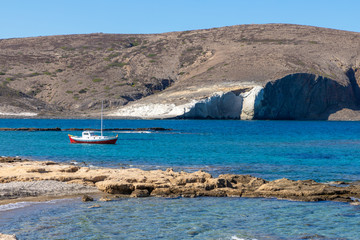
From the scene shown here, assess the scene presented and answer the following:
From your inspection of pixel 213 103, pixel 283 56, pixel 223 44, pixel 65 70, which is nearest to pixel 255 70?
pixel 283 56

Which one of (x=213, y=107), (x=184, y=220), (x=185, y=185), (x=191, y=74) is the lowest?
(x=184, y=220)

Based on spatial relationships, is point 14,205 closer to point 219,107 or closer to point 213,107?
point 213,107

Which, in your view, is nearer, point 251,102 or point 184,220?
point 184,220

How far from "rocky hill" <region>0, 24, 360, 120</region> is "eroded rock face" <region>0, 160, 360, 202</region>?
7638 cm

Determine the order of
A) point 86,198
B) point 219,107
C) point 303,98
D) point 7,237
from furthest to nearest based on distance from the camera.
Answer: point 303,98 < point 219,107 < point 86,198 < point 7,237

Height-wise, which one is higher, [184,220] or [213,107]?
[213,107]

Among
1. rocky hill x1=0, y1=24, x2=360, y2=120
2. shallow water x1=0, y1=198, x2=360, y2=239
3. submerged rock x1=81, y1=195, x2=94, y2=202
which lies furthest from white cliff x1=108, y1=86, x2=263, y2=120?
shallow water x1=0, y1=198, x2=360, y2=239

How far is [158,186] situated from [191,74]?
4835 inches

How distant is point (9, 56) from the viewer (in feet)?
519

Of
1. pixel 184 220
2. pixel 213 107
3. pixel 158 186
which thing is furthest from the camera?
pixel 213 107

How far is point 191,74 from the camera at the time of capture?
5477 inches

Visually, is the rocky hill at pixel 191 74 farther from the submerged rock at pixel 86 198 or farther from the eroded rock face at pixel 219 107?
the submerged rock at pixel 86 198

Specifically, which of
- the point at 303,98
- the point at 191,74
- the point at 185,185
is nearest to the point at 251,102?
the point at 303,98

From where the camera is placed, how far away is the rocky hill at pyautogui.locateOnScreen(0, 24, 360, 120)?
101m
